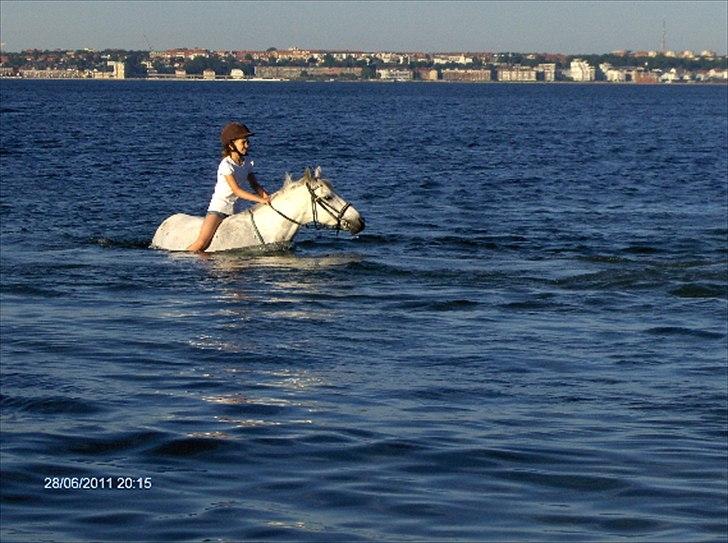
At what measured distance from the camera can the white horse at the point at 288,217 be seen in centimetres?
1709

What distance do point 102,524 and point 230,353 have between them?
4.72m

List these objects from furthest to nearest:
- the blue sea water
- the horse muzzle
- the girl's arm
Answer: the horse muzzle → the girl's arm → the blue sea water

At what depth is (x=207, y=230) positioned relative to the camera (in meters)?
17.3

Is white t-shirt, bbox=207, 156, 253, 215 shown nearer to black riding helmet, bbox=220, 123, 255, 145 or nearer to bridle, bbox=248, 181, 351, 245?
black riding helmet, bbox=220, 123, 255, 145

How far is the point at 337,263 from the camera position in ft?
58.2

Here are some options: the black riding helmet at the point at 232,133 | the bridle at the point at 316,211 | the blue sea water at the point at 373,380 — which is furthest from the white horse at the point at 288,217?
the black riding helmet at the point at 232,133

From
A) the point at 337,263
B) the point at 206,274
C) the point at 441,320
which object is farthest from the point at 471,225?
the point at 441,320

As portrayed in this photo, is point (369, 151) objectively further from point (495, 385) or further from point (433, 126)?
point (495, 385)

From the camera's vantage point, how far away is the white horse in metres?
17.1

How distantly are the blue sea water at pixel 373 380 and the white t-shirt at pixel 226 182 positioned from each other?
1.86 feet

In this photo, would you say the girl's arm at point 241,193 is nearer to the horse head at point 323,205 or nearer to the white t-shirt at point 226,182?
the white t-shirt at point 226,182

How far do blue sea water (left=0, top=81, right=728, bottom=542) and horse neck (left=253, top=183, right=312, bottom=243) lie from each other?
0.36 meters

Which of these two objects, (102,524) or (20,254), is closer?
(102,524)

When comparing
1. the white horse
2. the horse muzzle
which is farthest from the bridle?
the horse muzzle
